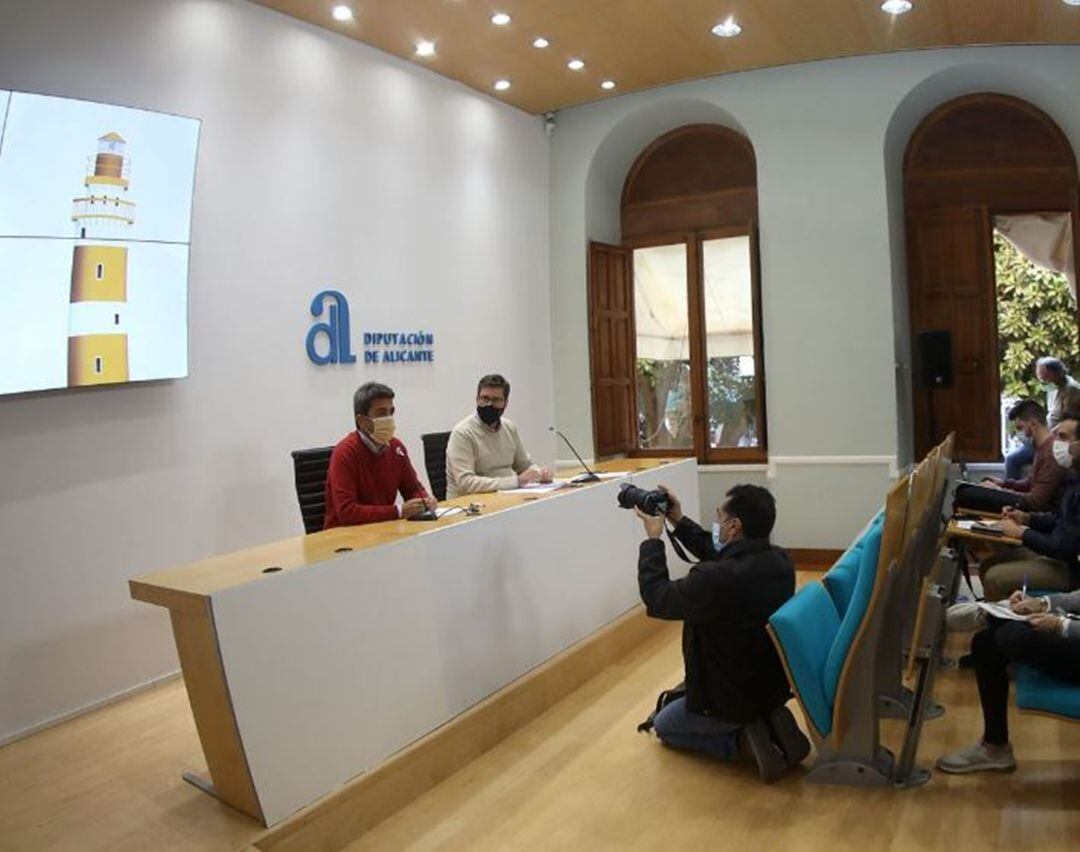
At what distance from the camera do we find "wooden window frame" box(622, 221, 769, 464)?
7086mm

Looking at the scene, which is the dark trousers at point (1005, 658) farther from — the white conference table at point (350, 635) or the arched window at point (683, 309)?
the arched window at point (683, 309)

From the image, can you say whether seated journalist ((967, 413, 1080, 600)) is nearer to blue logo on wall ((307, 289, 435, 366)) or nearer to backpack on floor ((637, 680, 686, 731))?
backpack on floor ((637, 680, 686, 731))

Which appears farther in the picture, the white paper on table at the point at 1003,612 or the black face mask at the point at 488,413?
the black face mask at the point at 488,413

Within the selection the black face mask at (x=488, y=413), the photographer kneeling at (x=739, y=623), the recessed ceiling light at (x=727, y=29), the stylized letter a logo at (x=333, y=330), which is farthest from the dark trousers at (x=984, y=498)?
the stylized letter a logo at (x=333, y=330)

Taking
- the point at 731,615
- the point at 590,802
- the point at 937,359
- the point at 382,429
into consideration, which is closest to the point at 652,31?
the point at 937,359

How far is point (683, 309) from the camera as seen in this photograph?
7535 mm

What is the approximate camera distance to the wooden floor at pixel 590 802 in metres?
2.64

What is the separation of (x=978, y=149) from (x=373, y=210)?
15.4ft

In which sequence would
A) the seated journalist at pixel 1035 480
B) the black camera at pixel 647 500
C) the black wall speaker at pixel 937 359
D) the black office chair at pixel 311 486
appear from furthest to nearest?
1. the black wall speaker at pixel 937 359
2. the seated journalist at pixel 1035 480
3. the black office chair at pixel 311 486
4. the black camera at pixel 647 500

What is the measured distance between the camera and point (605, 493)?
448cm

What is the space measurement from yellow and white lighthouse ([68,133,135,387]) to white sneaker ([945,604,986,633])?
3.61m

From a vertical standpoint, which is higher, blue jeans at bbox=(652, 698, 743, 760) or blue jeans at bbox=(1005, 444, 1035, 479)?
blue jeans at bbox=(1005, 444, 1035, 479)

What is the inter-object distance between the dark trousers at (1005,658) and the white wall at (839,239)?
3.52 m

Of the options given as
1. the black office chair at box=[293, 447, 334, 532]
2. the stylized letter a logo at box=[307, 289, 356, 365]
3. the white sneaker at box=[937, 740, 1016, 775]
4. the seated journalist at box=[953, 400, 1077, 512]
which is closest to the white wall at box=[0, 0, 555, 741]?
the stylized letter a logo at box=[307, 289, 356, 365]
